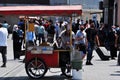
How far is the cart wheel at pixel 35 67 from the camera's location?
49.9ft

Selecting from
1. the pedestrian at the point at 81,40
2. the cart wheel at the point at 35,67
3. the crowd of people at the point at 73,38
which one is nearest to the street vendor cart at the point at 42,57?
the cart wheel at the point at 35,67

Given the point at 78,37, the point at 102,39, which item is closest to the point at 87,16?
the point at 102,39

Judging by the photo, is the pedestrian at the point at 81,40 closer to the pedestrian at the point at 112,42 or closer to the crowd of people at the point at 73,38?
the crowd of people at the point at 73,38

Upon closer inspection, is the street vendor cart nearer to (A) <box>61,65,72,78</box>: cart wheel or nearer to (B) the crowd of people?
(A) <box>61,65,72,78</box>: cart wheel

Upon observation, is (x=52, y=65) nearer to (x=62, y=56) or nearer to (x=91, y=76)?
(x=62, y=56)

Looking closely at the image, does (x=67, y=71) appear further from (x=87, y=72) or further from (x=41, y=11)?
(x=41, y=11)

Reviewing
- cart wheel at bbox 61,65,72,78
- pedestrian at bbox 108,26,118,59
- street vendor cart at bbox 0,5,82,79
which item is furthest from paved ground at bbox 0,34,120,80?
pedestrian at bbox 108,26,118,59

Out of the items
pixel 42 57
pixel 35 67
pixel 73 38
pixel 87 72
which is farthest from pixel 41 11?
pixel 73 38

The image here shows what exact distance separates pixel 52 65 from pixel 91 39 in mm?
5291

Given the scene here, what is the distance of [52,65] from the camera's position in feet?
50.0

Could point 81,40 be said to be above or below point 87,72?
above

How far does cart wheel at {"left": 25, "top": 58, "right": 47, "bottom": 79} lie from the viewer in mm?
15219

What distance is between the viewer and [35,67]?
50.0ft

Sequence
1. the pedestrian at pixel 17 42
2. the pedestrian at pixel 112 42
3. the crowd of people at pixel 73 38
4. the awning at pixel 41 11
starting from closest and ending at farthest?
1. the awning at pixel 41 11
2. the crowd of people at pixel 73 38
3. the pedestrian at pixel 17 42
4. the pedestrian at pixel 112 42
